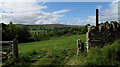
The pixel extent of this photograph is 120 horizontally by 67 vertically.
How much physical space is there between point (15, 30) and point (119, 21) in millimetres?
35838

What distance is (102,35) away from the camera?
27.9 feet

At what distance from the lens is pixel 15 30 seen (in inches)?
1515

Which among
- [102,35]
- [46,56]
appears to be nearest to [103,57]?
[102,35]

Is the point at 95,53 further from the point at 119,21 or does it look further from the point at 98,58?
the point at 119,21

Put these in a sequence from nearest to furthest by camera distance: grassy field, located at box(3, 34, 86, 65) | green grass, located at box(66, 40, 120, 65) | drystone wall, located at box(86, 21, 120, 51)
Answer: green grass, located at box(66, 40, 120, 65) → grassy field, located at box(3, 34, 86, 65) → drystone wall, located at box(86, 21, 120, 51)

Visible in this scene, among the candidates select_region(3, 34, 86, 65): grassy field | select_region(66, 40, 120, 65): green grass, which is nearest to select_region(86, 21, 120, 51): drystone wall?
select_region(66, 40, 120, 65): green grass

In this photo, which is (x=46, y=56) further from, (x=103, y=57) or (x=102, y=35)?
(x=102, y=35)

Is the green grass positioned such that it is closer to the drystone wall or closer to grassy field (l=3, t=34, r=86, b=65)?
the drystone wall

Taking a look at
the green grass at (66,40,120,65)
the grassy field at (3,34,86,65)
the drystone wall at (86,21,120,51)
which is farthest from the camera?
the drystone wall at (86,21,120,51)

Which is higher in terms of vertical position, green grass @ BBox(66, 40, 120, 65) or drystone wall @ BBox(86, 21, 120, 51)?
drystone wall @ BBox(86, 21, 120, 51)

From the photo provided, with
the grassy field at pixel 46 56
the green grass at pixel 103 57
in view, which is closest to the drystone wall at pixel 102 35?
the green grass at pixel 103 57

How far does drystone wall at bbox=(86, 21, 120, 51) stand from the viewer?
843cm

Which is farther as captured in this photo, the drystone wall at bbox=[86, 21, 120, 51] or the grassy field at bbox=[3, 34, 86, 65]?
the drystone wall at bbox=[86, 21, 120, 51]

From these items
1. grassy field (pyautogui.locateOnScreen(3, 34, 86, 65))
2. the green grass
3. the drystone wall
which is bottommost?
grassy field (pyautogui.locateOnScreen(3, 34, 86, 65))
